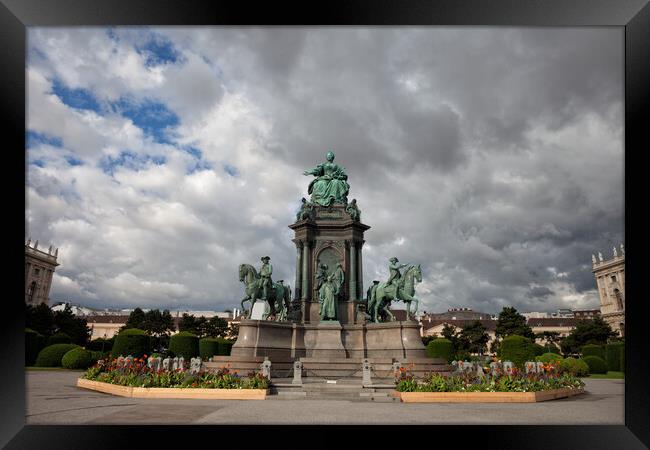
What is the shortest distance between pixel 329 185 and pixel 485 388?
20.5 metres

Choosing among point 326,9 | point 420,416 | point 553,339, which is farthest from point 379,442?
point 553,339

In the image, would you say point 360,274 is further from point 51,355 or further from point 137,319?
point 137,319

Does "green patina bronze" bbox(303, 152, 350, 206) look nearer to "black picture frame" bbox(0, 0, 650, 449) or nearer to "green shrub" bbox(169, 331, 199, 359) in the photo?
"green shrub" bbox(169, 331, 199, 359)

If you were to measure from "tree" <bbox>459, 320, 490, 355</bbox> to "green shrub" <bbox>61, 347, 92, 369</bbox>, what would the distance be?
6127cm

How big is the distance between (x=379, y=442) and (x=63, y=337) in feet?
152

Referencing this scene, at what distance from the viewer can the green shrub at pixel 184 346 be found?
48.4m

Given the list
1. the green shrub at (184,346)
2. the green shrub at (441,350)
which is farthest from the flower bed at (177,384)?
the green shrub at (441,350)

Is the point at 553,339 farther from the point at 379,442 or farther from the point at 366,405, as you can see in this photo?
the point at 379,442

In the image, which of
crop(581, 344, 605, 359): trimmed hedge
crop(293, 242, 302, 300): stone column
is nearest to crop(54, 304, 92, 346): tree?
crop(293, 242, 302, 300): stone column

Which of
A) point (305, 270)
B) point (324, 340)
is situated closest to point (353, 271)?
point (305, 270)

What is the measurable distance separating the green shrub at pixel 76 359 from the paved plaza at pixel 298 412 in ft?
70.8

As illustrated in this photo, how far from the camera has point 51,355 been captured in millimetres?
42750

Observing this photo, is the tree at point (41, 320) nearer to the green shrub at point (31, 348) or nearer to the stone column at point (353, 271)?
the green shrub at point (31, 348)

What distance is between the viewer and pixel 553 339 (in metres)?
106
